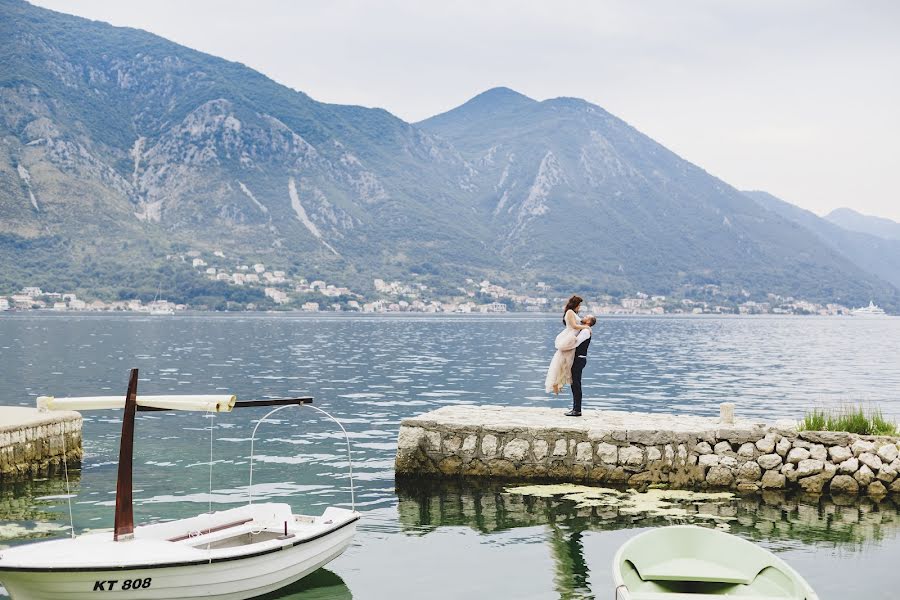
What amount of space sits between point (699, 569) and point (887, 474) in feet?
26.1

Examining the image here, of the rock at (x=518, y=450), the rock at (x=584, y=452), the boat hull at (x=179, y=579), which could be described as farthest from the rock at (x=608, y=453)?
the boat hull at (x=179, y=579)

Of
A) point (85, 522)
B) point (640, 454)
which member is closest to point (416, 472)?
point (640, 454)

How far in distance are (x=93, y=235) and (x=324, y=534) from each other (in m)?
188

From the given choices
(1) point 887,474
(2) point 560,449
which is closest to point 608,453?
(2) point 560,449

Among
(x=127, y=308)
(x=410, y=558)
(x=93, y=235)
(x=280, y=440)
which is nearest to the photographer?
(x=410, y=558)

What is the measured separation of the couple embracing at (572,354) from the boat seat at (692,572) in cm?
814

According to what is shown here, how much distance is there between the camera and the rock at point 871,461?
15961 mm

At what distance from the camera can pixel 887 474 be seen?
1586cm

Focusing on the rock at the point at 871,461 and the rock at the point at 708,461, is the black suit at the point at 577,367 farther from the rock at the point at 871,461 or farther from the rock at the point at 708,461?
the rock at the point at 871,461

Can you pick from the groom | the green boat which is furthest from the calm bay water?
the groom

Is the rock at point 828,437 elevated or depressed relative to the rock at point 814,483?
elevated

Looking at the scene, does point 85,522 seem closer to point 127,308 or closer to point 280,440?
point 280,440

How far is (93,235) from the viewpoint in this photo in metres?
182

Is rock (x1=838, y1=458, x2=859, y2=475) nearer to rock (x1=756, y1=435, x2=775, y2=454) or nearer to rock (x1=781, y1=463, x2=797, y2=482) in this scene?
rock (x1=781, y1=463, x2=797, y2=482)
